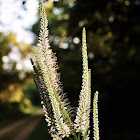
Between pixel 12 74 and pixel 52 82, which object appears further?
pixel 12 74

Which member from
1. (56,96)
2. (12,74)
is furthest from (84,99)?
(12,74)

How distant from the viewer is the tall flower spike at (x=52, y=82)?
121cm

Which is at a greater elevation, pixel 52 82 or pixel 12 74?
pixel 12 74

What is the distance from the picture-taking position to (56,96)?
4.19ft

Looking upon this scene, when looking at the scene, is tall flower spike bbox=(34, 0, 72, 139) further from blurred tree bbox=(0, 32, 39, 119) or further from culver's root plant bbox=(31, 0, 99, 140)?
blurred tree bbox=(0, 32, 39, 119)

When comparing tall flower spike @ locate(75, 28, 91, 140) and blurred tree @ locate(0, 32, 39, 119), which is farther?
blurred tree @ locate(0, 32, 39, 119)

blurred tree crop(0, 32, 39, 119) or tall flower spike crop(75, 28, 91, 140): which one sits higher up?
blurred tree crop(0, 32, 39, 119)

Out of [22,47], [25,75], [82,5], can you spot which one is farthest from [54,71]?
[25,75]

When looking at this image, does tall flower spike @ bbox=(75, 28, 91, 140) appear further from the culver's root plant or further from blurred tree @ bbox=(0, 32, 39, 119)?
blurred tree @ bbox=(0, 32, 39, 119)

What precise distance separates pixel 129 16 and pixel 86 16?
4.16 feet

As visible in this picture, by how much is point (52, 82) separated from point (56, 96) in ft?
0.31

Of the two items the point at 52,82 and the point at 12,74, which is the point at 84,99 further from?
the point at 12,74

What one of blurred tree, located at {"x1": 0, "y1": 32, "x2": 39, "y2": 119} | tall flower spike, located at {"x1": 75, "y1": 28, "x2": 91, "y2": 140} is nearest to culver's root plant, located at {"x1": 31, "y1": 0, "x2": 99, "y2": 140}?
tall flower spike, located at {"x1": 75, "y1": 28, "x2": 91, "y2": 140}

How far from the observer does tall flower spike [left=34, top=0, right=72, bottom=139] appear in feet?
3.95
